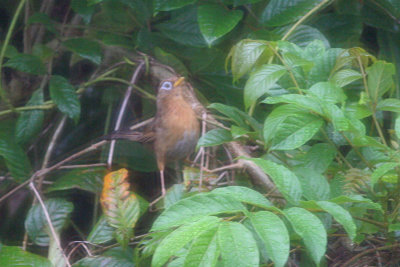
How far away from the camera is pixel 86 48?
1.94 meters

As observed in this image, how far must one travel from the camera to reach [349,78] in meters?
1.40

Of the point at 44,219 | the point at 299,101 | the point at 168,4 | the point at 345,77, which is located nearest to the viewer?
the point at 299,101

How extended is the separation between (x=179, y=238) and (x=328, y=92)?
0.52 m

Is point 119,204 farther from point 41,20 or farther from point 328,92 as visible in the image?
point 41,20

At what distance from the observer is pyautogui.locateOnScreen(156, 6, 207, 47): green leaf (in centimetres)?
190

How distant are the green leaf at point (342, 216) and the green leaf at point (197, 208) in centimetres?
15

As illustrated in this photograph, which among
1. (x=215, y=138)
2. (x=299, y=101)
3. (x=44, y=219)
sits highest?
(x=299, y=101)

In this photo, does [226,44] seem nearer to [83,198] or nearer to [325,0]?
[325,0]

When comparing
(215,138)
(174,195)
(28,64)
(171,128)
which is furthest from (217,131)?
(28,64)

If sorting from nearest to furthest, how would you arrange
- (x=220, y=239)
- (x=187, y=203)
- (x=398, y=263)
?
(x=220, y=239) → (x=187, y=203) → (x=398, y=263)

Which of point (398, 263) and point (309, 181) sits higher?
point (309, 181)

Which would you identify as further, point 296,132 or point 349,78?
point 349,78

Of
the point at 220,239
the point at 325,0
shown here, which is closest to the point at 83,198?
the point at 325,0

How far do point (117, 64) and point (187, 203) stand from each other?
3.68 feet
